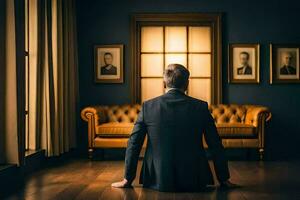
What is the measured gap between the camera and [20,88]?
15.0 feet

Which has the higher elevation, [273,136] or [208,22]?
[208,22]

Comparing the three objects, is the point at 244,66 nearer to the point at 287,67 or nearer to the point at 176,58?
the point at 287,67

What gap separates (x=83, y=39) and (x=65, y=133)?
174cm

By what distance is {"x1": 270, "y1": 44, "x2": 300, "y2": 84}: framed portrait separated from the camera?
24.3ft

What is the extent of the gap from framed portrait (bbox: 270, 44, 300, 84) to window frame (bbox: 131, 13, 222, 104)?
83 centimetres

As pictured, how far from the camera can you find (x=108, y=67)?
7.47m

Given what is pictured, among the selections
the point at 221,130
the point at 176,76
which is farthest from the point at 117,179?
the point at 221,130

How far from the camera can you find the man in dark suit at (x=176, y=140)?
375 cm

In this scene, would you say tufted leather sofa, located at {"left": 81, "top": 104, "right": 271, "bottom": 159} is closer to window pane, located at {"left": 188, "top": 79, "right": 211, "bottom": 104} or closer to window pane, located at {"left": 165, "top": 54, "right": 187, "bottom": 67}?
window pane, located at {"left": 188, "top": 79, "right": 211, "bottom": 104}

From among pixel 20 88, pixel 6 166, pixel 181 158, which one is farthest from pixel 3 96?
pixel 181 158

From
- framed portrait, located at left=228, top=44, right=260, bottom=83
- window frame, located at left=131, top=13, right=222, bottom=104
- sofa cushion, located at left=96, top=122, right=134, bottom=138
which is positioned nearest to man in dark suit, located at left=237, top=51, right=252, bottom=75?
framed portrait, located at left=228, top=44, right=260, bottom=83

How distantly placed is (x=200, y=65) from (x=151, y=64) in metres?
0.78

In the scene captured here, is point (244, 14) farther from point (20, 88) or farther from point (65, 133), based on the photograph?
point (20, 88)

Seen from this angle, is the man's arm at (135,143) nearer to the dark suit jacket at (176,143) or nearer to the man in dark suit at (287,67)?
the dark suit jacket at (176,143)
